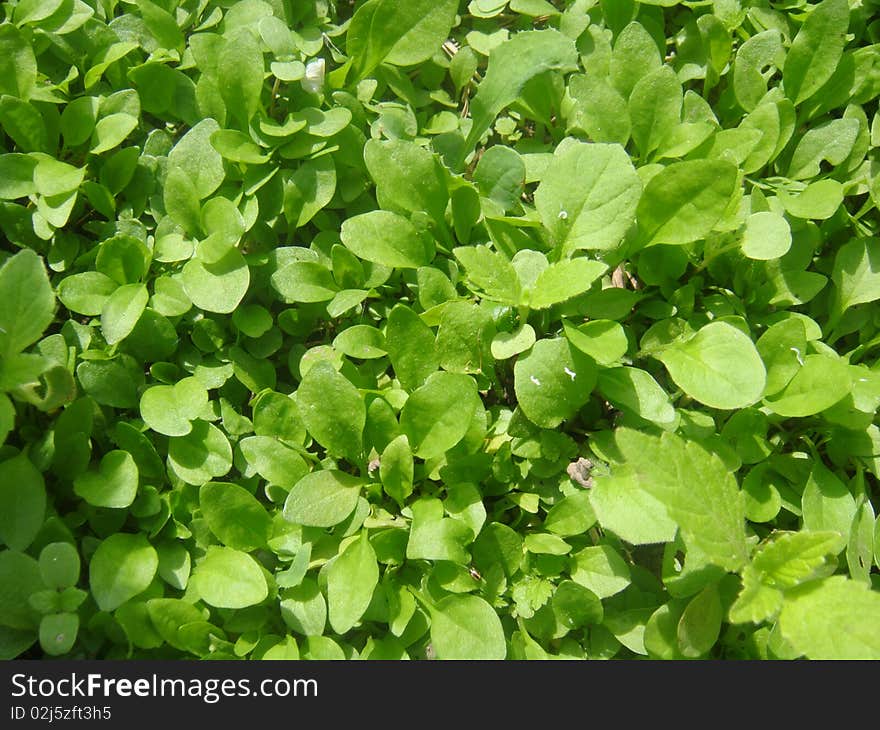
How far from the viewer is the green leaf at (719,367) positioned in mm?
1416

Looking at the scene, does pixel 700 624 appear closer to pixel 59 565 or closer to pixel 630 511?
pixel 630 511

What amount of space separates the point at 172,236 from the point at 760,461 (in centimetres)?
136

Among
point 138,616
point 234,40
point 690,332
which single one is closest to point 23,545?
point 138,616

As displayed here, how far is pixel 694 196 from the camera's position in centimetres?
155

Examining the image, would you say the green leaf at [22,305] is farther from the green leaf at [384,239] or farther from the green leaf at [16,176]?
the green leaf at [384,239]

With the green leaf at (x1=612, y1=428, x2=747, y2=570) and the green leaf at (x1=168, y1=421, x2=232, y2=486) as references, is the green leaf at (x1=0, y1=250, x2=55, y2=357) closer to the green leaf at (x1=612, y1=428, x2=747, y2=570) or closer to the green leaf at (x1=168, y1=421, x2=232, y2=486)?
the green leaf at (x1=168, y1=421, x2=232, y2=486)

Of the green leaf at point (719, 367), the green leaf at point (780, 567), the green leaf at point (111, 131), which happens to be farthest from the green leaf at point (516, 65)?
the green leaf at point (780, 567)

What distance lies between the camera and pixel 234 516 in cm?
152

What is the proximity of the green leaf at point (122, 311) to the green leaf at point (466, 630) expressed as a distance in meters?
0.83

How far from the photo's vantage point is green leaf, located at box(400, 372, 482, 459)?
4.95 feet

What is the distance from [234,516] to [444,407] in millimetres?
467

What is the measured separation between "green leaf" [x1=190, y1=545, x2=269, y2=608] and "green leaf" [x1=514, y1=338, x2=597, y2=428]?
605 millimetres

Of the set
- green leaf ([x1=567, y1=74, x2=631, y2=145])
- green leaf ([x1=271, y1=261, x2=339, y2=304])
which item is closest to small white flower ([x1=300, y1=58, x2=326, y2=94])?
green leaf ([x1=271, y1=261, x2=339, y2=304])

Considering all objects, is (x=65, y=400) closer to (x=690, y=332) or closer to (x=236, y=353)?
(x=236, y=353)
